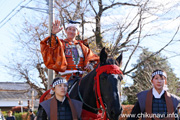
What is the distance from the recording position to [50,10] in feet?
31.7

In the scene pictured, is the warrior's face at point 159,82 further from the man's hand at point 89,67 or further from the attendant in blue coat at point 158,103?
the man's hand at point 89,67

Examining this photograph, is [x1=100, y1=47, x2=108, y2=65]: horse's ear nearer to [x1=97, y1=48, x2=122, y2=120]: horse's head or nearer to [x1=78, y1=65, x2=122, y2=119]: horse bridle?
[x1=97, y1=48, x2=122, y2=120]: horse's head

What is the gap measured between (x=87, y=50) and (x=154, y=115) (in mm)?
2211

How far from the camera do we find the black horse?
3.97 m

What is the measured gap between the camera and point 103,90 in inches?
166

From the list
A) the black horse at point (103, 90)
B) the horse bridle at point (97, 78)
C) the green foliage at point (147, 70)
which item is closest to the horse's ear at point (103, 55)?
the black horse at point (103, 90)

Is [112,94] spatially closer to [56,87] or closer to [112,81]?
[112,81]

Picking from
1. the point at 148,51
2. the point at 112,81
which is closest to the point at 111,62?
the point at 112,81

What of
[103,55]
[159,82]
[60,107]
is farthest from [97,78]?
[159,82]

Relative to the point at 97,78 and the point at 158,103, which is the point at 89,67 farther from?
the point at 158,103

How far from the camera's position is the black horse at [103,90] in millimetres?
3967

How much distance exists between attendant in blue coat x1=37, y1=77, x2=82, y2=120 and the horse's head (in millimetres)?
467

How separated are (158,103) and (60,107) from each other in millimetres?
1494

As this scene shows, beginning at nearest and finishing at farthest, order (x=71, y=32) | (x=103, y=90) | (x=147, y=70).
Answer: (x=103, y=90), (x=71, y=32), (x=147, y=70)
